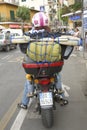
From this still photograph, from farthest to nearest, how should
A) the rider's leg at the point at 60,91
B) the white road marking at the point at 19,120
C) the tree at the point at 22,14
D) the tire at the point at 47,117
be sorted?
the tree at the point at 22,14 < the rider's leg at the point at 60,91 < the white road marking at the point at 19,120 < the tire at the point at 47,117

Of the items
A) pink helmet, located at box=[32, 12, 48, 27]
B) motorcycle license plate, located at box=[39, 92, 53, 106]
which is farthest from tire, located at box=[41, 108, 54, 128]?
pink helmet, located at box=[32, 12, 48, 27]

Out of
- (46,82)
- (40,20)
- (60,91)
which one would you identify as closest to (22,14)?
(60,91)

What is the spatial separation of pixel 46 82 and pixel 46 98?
31cm

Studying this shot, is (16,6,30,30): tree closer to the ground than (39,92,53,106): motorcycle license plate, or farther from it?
farther from it

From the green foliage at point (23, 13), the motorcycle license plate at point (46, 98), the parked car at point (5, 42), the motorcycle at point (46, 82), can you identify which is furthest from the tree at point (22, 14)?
the motorcycle license plate at point (46, 98)

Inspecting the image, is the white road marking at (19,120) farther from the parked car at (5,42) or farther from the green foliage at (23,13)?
the green foliage at (23,13)

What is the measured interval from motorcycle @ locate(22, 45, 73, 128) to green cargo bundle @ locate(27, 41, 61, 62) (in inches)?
3.9

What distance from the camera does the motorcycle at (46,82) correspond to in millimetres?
5473

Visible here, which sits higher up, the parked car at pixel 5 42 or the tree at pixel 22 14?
the tree at pixel 22 14

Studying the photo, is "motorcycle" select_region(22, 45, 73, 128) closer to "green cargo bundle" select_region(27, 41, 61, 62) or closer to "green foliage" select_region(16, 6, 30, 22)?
"green cargo bundle" select_region(27, 41, 61, 62)

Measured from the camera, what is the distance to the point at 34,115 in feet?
20.5

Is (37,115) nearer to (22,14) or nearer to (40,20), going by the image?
(40,20)

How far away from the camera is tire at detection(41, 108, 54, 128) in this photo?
17.9 ft

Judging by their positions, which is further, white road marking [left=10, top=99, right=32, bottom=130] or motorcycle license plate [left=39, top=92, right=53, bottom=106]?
white road marking [left=10, top=99, right=32, bottom=130]
